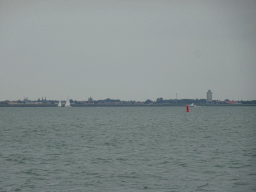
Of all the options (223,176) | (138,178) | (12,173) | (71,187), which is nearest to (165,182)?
(138,178)

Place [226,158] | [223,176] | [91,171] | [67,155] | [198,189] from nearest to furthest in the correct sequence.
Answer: [198,189], [223,176], [91,171], [226,158], [67,155]

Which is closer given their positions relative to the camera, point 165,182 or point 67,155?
point 165,182

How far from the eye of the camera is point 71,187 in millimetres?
18922

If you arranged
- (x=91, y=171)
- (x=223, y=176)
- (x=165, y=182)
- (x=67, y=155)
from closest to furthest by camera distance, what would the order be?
(x=165, y=182), (x=223, y=176), (x=91, y=171), (x=67, y=155)

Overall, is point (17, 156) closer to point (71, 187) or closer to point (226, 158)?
point (71, 187)

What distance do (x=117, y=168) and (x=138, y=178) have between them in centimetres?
332

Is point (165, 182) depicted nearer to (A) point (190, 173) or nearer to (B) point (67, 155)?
(A) point (190, 173)

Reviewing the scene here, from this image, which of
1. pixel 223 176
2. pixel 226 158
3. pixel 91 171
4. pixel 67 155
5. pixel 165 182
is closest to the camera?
pixel 165 182

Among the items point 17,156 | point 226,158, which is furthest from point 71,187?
point 226,158

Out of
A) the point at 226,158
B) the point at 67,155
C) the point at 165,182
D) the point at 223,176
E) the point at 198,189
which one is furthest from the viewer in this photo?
the point at 67,155

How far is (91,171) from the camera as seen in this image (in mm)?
22953

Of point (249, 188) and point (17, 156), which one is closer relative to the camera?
point (249, 188)

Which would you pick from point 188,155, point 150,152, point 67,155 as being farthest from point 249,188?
point 67,155

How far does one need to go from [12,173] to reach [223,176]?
13914 millimetres
